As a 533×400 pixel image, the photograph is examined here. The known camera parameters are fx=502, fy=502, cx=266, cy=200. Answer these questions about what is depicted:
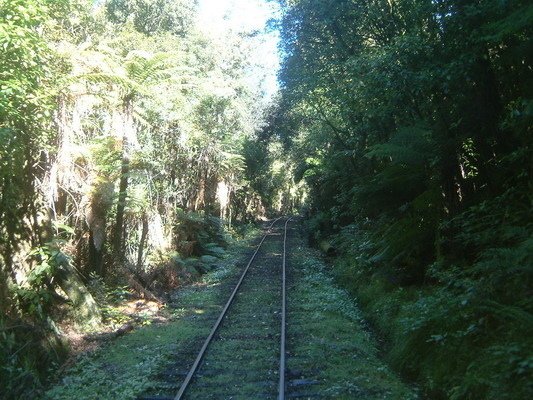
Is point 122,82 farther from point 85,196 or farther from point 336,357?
point 336,357

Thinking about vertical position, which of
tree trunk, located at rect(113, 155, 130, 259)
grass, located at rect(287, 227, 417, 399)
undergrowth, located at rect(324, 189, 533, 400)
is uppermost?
tree trunk, located at rect(113, 155, 130, 259)

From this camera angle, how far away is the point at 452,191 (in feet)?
31.1

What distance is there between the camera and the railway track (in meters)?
6.66

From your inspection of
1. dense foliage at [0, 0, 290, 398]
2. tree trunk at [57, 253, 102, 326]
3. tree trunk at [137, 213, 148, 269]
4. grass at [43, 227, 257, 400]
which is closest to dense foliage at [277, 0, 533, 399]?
grass at [43, 227, 257, 400]

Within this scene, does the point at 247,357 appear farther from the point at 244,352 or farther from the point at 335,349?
the point at 335,349

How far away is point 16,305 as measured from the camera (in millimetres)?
8258

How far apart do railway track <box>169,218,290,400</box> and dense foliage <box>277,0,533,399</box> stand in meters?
1.93

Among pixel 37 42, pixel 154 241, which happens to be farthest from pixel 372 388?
pixel 154 241

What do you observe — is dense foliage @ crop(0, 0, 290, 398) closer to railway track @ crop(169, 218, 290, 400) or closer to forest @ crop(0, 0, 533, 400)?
forest @ crop(0, 0, 533, 400)

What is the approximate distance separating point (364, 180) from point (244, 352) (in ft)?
22.5

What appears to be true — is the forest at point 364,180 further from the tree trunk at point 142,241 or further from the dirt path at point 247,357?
the dirt path at point 247,357

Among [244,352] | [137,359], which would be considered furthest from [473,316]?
[137,359]

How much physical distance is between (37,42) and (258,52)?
30663 millimetres

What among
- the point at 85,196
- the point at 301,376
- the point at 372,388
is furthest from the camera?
the point at 85,196
